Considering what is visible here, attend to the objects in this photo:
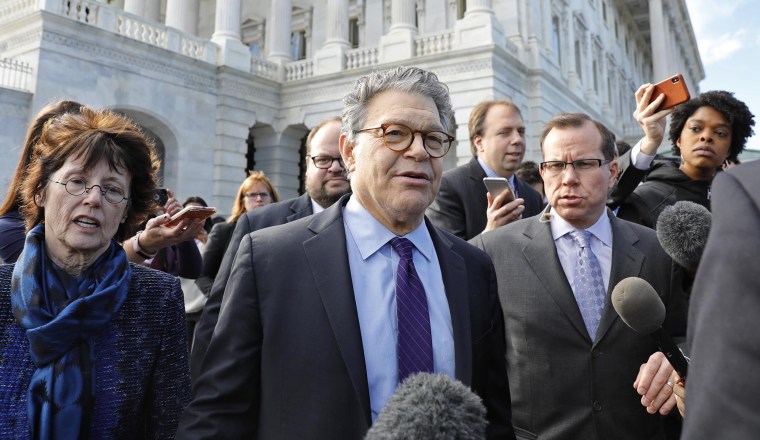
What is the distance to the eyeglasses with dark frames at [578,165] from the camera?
318 centimetres

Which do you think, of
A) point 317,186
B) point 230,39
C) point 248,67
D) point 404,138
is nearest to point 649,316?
point 404,138

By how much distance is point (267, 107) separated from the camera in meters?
22.3

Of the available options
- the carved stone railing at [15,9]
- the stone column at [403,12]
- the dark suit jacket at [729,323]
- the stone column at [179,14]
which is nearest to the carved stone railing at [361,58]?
the stone column at [403,12]

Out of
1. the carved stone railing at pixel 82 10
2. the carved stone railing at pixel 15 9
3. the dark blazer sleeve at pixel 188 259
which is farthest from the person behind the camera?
the carved stone railing at pixel 15 9

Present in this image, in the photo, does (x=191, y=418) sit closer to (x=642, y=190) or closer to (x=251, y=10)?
(x=642, y=190)

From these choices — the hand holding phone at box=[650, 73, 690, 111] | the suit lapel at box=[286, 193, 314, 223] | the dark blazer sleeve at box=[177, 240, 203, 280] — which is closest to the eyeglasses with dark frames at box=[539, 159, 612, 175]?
the hand holding phone at box=[650, 73, 690, 111]

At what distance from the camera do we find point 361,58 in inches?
822

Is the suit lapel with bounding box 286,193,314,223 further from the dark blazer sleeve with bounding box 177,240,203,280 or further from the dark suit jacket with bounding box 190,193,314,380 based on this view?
the dark blazer sleeve with bounding box 177,240,203,280

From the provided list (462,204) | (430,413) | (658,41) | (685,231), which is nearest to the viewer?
(430,413)

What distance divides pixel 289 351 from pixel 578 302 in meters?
1.72

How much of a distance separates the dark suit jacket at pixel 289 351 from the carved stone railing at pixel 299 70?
68.7ft

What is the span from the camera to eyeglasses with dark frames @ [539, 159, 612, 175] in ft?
10.4

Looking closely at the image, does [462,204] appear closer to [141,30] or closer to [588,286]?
[588,286]

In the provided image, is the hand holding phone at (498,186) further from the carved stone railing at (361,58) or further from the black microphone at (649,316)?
the carved stone railing at (361,58)
